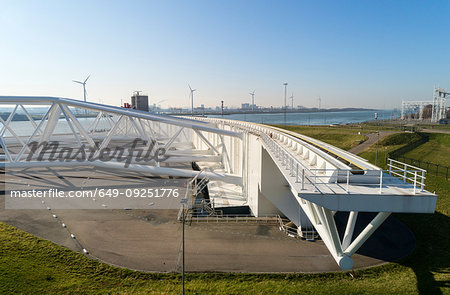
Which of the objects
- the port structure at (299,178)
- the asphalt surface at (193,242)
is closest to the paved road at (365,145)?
the port structure at (299,178)

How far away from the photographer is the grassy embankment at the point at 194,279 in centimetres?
1452

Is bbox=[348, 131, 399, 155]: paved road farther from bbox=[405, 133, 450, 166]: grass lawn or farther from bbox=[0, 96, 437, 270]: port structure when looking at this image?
bbox=[0, 96, 437, 270]: port structure

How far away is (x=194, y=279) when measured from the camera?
50.7ft

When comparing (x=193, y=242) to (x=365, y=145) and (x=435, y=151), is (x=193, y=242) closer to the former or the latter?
(x=365, y=145)

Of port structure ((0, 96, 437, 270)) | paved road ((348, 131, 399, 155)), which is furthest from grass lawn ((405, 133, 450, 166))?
port structure ((0, 96, 437, 270))

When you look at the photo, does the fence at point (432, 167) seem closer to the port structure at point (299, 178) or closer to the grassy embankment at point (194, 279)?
the port structure at point (299, 178)

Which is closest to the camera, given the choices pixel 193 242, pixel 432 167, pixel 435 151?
pixel 193 242

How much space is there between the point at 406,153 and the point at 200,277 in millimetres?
38337

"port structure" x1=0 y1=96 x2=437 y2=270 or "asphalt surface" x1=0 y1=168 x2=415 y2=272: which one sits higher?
"port structure" x1=0 y1=96 x2=437 y2=270

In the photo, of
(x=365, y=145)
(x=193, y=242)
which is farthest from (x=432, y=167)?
(x=193, y=242)

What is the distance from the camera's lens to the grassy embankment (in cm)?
1452

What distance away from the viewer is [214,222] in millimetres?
23297

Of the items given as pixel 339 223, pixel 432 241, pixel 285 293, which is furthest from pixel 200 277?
pixel 432 241

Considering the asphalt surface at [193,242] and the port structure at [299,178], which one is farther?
the asphalt surface at [193,242]
